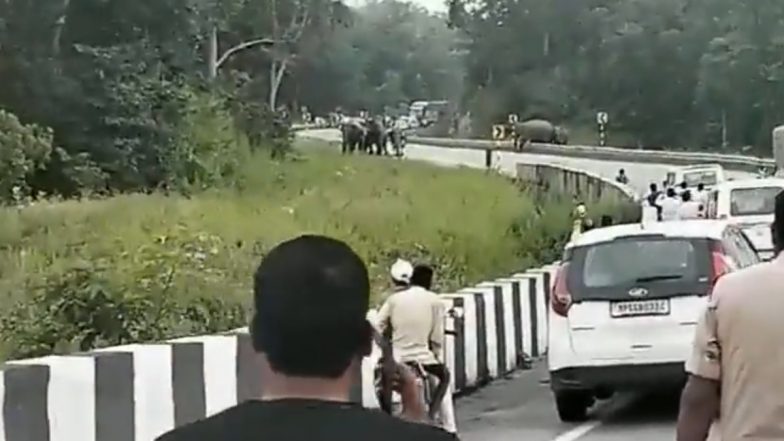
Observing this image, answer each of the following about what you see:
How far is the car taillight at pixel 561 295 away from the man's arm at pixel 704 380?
28.1 ft

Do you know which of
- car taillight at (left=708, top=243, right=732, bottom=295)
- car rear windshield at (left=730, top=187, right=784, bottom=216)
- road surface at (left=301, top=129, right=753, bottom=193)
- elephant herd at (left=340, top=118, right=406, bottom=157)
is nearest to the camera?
car taillight at (left=708, top=243, right=732, bottom=295)

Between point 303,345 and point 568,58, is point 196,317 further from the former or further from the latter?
point 568,58

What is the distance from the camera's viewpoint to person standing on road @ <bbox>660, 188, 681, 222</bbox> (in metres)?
28.9

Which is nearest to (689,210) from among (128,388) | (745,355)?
(128,388)

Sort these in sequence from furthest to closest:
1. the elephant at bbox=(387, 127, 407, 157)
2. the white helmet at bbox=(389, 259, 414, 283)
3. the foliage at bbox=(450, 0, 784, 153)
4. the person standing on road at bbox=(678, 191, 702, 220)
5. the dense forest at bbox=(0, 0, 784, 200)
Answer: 1. the foliage at bbox=(450, 0, 784, 153)
2. the elephant at bbox=(387, 127, 407, 157)
3. the dense forest at bbox=(0, 0, 784, 200)
4. the person standing on road at bbox=(678, 191, 702, 220)
5. the white helmet at bbox=(389, 259, 414, 283)

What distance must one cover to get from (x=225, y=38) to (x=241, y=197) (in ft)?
107

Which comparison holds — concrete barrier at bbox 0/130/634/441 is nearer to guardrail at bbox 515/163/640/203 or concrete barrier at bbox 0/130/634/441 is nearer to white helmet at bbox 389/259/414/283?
white helmet at bbox 389/259/414/283

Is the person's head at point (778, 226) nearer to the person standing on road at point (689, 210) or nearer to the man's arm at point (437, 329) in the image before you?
the man's arm at point (437, 329)

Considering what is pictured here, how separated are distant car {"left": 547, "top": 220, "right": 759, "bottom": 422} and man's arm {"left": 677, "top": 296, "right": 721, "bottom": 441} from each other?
8151 mm

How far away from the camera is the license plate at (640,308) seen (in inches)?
550

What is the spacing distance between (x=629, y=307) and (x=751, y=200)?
549 inches

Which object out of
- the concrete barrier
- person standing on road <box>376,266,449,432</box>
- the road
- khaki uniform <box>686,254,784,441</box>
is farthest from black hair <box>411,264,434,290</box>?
khaki uniform <box>686,254,784,441</box>

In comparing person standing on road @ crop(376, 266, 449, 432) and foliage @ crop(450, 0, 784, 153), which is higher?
foliage @ crop(450, 0, 784, 153)

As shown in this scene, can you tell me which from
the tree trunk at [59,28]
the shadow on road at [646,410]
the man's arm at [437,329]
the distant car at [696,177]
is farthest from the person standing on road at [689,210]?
the tree trunk at [59,28]
